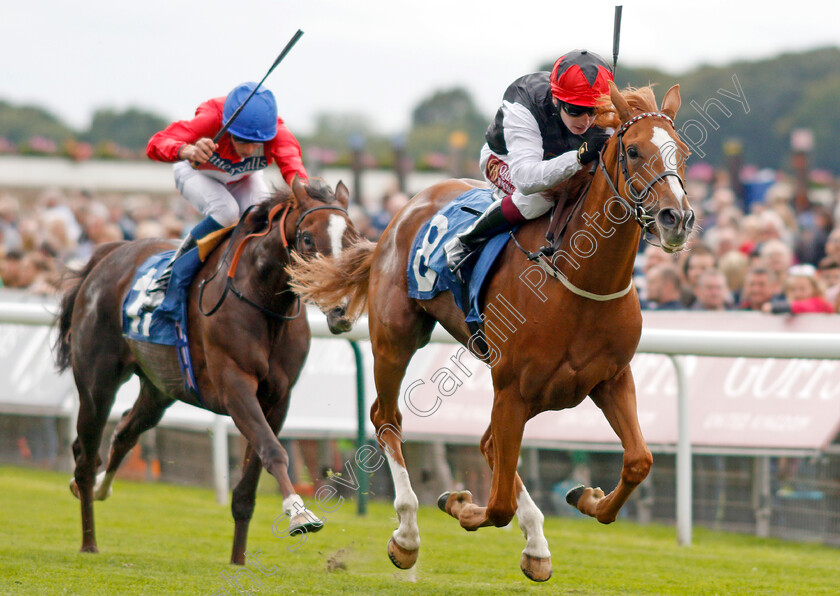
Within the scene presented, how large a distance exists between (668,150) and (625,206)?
0.25 meters

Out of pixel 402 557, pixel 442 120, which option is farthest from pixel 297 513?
pixel 442 120

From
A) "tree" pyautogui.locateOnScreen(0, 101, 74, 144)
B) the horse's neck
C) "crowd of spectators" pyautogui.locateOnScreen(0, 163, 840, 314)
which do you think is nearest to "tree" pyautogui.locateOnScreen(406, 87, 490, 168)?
"tree" pyautogui.locateOnScreen(0, 101, 74, 144)

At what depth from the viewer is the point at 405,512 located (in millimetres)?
4586

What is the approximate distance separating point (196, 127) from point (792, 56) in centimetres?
7475

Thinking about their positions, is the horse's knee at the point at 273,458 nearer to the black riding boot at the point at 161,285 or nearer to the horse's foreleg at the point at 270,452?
the horse's foreleg at the point at 270,452

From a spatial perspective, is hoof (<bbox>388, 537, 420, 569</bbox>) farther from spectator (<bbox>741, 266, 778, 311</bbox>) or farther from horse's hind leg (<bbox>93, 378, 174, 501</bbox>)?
spectator (<bbox>741, 266, 778, 311</bbox>)

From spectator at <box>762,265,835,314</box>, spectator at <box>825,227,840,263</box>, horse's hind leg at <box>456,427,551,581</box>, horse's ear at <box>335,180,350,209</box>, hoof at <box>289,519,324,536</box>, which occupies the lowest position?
horse's hind leg at <box>456,427,551,581</box>

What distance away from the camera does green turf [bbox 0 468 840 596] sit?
15.0 ft

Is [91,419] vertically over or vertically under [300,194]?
under

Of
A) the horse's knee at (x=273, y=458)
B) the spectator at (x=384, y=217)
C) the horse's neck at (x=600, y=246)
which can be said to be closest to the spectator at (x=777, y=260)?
the horse's neck at (x=600, y=246)

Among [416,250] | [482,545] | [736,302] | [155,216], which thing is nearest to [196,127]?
[416,250]

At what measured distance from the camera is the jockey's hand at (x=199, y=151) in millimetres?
4996

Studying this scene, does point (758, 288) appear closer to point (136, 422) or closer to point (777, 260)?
point (777, 260)

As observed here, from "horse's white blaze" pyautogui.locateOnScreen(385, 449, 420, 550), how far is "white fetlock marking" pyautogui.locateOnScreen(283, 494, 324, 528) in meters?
0.45
